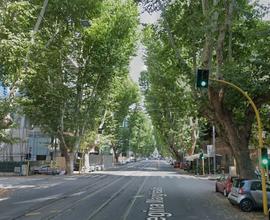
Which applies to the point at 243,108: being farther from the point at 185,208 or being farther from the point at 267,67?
the point at 185,208

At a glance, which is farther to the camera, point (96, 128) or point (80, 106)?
point (96, 128)

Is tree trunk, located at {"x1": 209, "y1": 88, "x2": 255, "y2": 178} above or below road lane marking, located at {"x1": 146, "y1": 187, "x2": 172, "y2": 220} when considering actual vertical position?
above

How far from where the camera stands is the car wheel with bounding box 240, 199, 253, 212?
20.0m

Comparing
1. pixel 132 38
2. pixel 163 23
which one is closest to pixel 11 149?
pixel 132 38

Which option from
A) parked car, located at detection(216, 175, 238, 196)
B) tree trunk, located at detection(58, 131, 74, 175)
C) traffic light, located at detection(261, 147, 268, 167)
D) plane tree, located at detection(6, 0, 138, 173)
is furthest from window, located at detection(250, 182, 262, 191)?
tree trunk, located at detection(58, 131, 74, 175)

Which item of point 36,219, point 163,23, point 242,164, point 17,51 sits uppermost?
point 163,23

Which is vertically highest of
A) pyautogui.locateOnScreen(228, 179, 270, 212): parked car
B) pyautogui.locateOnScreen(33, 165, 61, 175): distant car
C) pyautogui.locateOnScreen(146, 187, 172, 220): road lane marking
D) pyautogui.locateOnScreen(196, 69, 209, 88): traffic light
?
pyautogui.locateOnScreen(196, 69, 209, 88): traffic light

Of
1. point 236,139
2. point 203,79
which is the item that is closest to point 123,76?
point 236,139

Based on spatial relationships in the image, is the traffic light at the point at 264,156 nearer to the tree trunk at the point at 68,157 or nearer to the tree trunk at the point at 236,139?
the tree trunk at the point at 236,139

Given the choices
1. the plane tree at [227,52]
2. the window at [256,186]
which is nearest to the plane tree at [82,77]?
the plane tree at [227,52]

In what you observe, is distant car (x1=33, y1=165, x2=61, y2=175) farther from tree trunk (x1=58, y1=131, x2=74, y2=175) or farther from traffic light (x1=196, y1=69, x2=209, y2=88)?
traffic light (x1=196, y1=69, x2=209, y2=88)

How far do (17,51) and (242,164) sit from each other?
12.7 metres

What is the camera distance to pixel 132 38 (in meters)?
52.7

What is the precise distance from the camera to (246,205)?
20062mm
